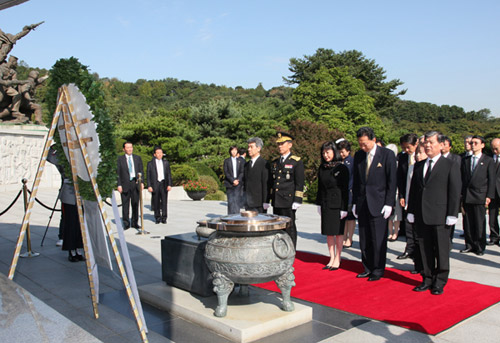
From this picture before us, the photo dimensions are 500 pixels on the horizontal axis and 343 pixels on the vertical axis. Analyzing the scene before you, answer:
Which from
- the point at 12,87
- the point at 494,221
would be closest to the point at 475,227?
the point at 494,221

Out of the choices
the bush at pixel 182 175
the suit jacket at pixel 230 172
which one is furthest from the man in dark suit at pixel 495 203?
the bush at pixel 182 175

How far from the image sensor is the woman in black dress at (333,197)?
20.6 ft

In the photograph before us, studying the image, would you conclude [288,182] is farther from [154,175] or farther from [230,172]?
[154,175]

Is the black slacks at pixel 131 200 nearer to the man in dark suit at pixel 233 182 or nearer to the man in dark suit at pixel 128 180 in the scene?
the man in dark suit at pixel 128 180

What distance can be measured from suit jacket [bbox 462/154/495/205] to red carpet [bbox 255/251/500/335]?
2.56m

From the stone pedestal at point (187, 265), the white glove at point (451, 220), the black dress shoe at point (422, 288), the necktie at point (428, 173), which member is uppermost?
the necktie at point (428, 173)

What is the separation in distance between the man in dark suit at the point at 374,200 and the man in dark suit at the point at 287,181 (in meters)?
0.90

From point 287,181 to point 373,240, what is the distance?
1.50m

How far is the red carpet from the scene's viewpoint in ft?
14.2

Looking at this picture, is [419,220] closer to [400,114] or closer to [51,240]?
[51,240]

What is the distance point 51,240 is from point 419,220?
695cm

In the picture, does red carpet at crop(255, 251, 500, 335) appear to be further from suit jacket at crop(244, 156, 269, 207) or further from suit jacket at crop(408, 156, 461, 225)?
suit jacket at crop(244, 156, 269, 207)

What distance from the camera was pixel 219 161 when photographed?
28062 millimetres

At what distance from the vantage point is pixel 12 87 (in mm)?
21312
